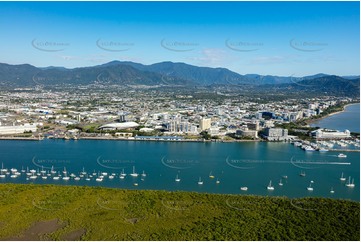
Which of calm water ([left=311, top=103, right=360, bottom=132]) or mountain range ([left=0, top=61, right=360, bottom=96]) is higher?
mountain range ([left=0, top=61, right=360, bottom=96])

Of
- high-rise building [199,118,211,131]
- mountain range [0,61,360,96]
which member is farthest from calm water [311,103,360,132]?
mountain range [0,61,360,96]

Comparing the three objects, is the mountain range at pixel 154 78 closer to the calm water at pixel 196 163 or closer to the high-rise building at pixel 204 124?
the high-rise building at pixel 204 124

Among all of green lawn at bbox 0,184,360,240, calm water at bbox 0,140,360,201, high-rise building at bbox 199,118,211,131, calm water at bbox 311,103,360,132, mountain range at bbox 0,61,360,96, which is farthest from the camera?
mountain range at bbox 0,61,360,96

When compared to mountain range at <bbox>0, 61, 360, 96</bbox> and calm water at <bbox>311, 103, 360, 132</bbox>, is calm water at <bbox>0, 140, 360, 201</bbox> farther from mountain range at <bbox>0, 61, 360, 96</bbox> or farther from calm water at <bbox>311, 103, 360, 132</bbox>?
mountain range at <bbox>0, 61, 360, 96</bbox>

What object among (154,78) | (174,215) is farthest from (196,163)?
(154,78)

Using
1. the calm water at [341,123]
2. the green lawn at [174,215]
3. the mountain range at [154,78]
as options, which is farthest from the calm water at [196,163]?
the mountain range at [154,78]

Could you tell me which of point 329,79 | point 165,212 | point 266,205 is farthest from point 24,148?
point 329,79
